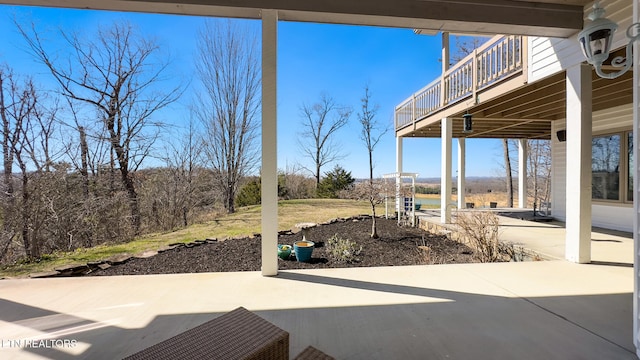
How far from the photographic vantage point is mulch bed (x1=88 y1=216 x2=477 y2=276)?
4102 mm

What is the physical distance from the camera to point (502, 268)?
11.4 feet

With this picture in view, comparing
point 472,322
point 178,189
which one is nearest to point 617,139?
point 472,322

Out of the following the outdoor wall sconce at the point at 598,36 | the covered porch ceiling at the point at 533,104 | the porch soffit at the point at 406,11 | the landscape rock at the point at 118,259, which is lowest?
the landscape rock at the point at 118,259

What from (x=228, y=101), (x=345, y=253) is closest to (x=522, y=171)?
(x=345, y=253)

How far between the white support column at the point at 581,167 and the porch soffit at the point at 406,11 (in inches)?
29.2

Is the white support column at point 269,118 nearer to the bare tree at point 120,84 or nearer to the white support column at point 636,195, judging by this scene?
the white support column at point 636,195

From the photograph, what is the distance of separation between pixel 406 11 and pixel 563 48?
102 inches

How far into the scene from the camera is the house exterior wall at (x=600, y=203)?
587cm

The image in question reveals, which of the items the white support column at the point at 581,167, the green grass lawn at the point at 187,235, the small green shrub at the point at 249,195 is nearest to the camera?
the white support column at the point at 581,167

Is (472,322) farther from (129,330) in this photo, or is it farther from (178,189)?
(178,189)

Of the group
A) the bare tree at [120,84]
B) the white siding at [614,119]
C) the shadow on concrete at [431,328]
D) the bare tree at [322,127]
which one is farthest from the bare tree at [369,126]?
the shadow on concrete at [431,328]

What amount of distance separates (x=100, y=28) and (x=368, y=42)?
8.41 metres

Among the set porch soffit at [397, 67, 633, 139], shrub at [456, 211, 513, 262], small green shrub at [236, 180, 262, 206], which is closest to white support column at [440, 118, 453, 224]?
porch soffit at [397, 67, 633, 139]

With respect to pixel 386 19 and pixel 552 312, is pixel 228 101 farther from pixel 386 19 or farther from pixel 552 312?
pixel 552 312
